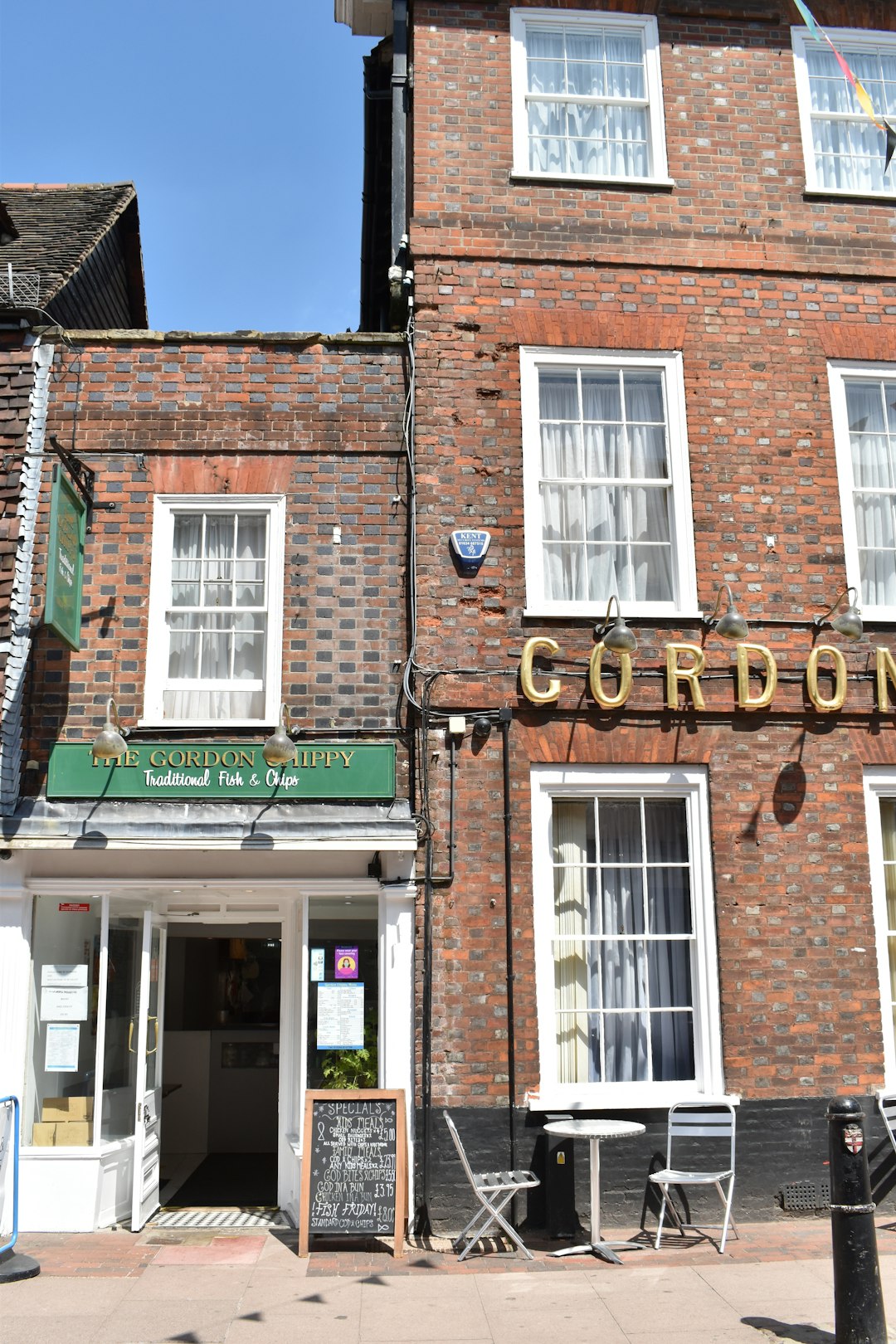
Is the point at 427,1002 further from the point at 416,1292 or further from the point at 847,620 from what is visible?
the point at 847,620

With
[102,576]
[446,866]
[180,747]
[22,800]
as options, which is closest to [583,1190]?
[446,866]

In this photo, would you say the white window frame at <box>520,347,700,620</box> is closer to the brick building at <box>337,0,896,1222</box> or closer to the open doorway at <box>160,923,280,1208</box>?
the brick building at <box>337,0,896,1222</box>

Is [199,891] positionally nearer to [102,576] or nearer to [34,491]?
[102,576]

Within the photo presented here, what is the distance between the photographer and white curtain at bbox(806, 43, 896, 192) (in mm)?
10266

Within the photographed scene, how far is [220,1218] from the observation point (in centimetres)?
870

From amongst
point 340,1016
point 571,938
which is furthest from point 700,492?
point 340,1016

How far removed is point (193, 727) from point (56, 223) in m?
6.10

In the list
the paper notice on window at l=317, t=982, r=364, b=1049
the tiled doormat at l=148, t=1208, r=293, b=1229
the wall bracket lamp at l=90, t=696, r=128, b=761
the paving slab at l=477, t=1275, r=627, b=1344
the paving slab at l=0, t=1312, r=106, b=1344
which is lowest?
the paving slab at l=477, t=1275, r=627, b=1344

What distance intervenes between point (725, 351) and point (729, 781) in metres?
3.56

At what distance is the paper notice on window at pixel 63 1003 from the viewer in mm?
8555

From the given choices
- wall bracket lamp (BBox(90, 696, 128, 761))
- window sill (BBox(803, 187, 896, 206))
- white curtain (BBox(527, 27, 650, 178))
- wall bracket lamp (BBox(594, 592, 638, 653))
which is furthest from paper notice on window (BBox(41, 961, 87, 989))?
window sill (BBox(803, 187, 896, 206))

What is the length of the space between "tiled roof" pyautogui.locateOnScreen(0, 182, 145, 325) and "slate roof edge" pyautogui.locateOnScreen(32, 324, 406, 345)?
23.3 inches

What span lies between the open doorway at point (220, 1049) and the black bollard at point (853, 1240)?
21.1ft

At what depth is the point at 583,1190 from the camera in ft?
26.5
